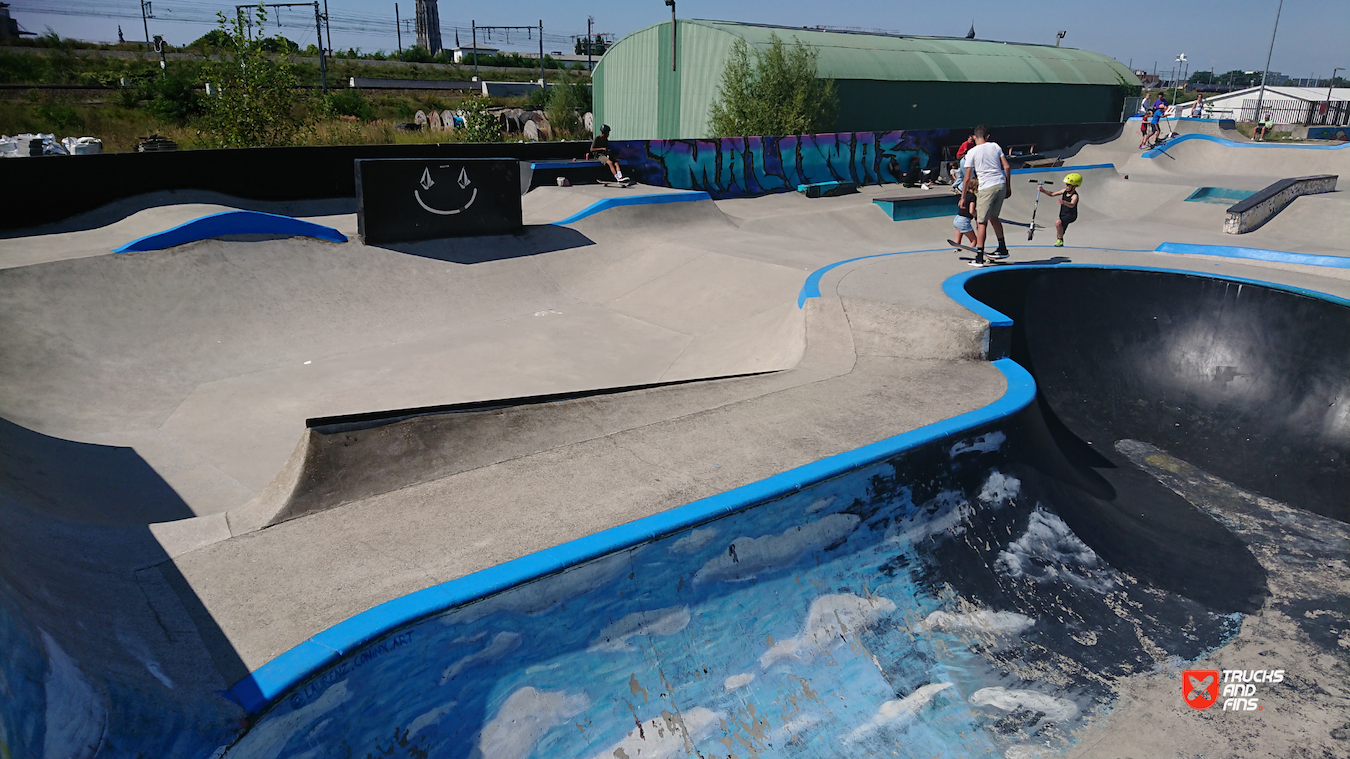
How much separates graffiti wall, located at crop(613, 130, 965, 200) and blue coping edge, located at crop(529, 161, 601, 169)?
3.26ft

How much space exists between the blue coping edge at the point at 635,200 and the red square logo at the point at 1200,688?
505 inches

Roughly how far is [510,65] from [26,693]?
95.1 m

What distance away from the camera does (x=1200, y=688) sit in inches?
180

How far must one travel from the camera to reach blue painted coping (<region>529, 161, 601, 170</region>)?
1855 centimetres

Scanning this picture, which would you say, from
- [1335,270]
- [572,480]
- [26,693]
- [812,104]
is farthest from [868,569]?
[812,104]

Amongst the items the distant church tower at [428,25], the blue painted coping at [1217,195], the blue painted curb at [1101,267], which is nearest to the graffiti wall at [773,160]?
the blue painted coping at [1217,195]

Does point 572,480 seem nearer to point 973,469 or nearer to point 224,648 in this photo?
point 224,648

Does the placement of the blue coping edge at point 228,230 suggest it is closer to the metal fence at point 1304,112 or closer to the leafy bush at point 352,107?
the leafy bush at point 352,107

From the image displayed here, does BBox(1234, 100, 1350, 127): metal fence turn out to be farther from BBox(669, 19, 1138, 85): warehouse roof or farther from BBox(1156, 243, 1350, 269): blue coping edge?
BBox(1156, 243, 1350, 269): blue coping edge

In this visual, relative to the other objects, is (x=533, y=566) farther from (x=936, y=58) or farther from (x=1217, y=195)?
(x=936, y=58)

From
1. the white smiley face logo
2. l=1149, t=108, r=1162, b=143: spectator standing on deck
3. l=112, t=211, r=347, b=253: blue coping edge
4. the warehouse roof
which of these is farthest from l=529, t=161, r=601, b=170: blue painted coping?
l=1149, t=108, r=1162, b=143: spectator standing on deck

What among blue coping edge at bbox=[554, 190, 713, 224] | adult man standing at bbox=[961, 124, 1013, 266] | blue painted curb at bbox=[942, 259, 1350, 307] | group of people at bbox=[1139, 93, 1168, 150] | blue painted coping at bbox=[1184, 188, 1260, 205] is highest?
group of people at bbox=[1139, 93, 1168, 150]

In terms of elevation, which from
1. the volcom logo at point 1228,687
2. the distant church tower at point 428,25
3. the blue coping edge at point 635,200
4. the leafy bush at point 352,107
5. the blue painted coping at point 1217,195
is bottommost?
the volcom logo at point 1228,687

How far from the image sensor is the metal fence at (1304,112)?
49469mm
